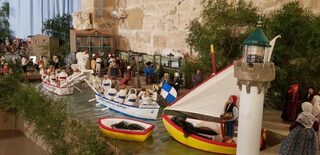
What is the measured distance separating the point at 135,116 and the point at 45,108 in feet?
6.13

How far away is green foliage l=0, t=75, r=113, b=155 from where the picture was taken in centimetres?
523

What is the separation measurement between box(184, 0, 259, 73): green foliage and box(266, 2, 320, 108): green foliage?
2.56 feet

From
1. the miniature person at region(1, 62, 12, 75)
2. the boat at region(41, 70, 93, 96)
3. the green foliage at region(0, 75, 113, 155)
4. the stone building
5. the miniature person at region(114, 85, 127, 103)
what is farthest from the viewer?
the stone building

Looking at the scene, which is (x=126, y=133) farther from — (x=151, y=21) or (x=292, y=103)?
(x=151, y=21)

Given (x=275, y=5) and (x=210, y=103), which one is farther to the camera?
(x=275, y=5)

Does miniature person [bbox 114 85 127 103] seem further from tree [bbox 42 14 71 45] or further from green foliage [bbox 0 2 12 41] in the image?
Answer: green foliage [bbox 0 2 12 41]

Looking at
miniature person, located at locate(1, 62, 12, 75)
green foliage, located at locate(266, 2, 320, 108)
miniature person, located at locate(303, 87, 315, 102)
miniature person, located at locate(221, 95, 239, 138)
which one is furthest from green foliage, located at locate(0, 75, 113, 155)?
green foliage, located at locate(266, 2, 320, 108)

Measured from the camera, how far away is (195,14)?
10.0 metres

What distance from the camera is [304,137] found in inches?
160

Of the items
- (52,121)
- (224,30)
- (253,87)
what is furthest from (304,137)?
(52,121)

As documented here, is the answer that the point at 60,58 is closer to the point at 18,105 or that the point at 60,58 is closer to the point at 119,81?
the point at 119,81

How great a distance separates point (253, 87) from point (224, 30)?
14.2 ft

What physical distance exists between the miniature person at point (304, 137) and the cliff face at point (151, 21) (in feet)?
12.6

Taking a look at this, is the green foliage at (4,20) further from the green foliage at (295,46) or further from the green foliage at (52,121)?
the green foliage at (295,46)
